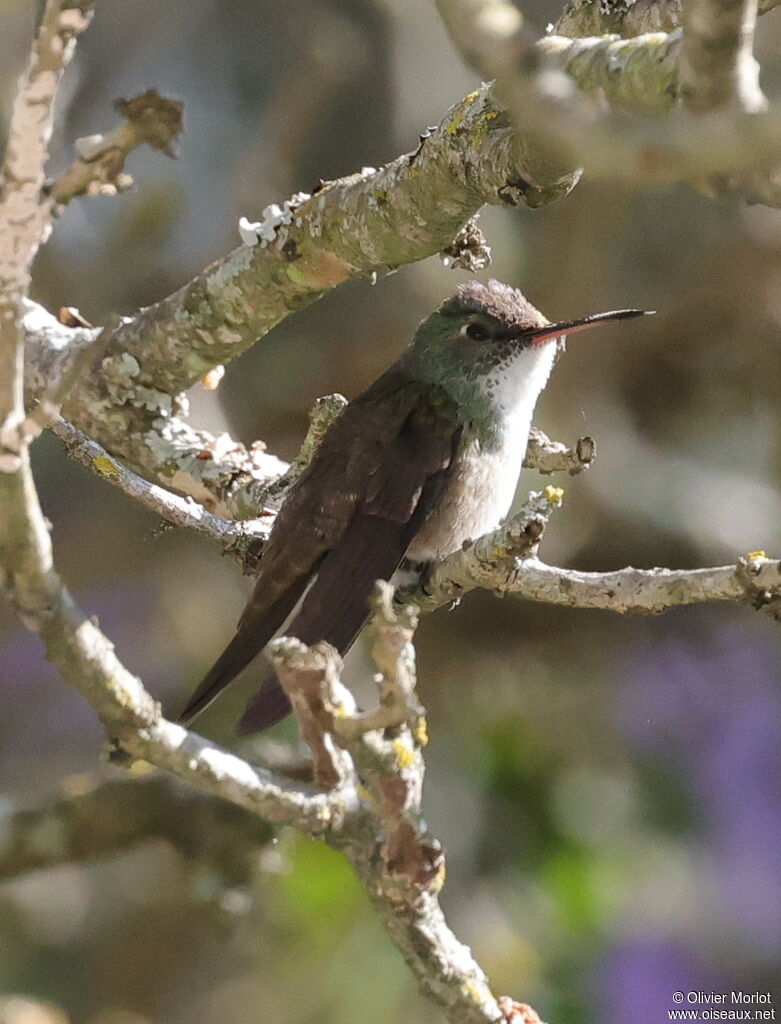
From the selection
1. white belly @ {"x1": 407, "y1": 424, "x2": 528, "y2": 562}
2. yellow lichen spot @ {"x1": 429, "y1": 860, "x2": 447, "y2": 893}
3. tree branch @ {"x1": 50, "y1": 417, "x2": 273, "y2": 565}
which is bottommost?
yellow lichen spot @ {"x1": 429, "y1": 860, "x2": 447, "y2": 893}

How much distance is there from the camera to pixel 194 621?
4.91 metres

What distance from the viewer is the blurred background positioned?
14.3ft

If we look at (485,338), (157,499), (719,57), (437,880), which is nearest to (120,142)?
(719,57)

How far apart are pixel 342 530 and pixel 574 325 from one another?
2.49 feet

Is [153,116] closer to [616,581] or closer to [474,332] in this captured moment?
[616,581]

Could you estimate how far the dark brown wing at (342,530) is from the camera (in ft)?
9.59

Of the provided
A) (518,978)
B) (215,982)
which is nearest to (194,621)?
(215,982)

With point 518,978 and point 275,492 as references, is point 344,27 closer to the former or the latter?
point 275,492

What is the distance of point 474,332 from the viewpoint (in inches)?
138

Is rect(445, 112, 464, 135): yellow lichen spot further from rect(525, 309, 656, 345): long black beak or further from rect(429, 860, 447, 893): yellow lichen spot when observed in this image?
rect(429, 860, 447, 893): yellow lichen spot

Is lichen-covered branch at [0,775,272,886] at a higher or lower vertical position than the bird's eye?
lower

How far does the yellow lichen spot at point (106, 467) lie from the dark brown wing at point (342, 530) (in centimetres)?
41

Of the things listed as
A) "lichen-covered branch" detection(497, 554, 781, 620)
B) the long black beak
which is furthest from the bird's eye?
"lichen-covered branch" detection(497, 554, 781, 620)

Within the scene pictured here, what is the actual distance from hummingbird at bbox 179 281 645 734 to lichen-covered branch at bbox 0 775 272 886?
0.20 metres
